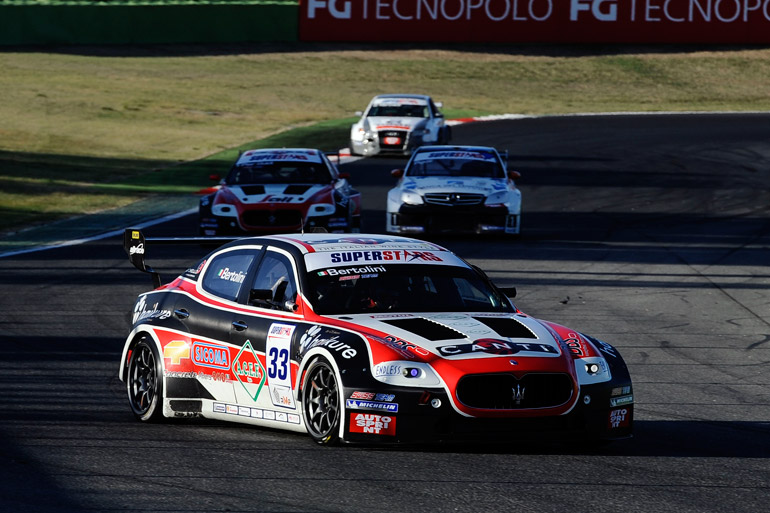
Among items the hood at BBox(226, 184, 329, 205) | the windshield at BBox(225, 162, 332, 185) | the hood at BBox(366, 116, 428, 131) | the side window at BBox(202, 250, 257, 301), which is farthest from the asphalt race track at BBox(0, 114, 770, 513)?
the hood at BBox(366, 116, 428, 131)

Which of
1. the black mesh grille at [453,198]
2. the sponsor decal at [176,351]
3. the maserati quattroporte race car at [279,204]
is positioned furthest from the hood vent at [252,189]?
the sponsor decal at [176,351]

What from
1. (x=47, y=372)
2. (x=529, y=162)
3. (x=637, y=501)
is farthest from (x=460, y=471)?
(x=529, y=162)

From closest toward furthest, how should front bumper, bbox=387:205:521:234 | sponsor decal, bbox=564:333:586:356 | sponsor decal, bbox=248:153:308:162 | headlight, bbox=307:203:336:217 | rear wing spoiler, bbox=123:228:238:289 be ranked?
sponsor decal, bbox=564:333:586:356 < rear wing spoiler, bbox=123:228:238:289 < headlight, bbox=307:203:336:217 < front bumper, bbox=387:205:521:234 < sponsor decal, bbox=248:153:308:162

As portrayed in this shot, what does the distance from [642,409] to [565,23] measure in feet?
156

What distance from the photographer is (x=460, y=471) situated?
7.68 meters

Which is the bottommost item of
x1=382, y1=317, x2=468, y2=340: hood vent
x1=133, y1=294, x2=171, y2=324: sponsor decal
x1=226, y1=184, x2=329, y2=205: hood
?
x1=226, y1=184, x2=329, y2=205: hood

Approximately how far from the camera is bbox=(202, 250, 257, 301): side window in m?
9.53

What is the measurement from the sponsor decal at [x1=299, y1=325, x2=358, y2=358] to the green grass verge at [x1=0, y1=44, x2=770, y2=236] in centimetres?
2677

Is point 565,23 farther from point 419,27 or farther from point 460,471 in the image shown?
point 460,471

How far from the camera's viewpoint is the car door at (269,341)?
870 centimetres

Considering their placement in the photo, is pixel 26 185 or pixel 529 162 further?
pixel 529 162

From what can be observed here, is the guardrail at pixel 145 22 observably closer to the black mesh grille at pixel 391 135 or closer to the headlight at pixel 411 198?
the black mesh grille at pixel 391 135

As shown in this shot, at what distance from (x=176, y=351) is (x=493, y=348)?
2508mm

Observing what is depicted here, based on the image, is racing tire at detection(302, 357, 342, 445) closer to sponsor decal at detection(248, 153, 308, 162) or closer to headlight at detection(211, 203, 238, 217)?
headlight at detection(211, 203, 238, 217)
